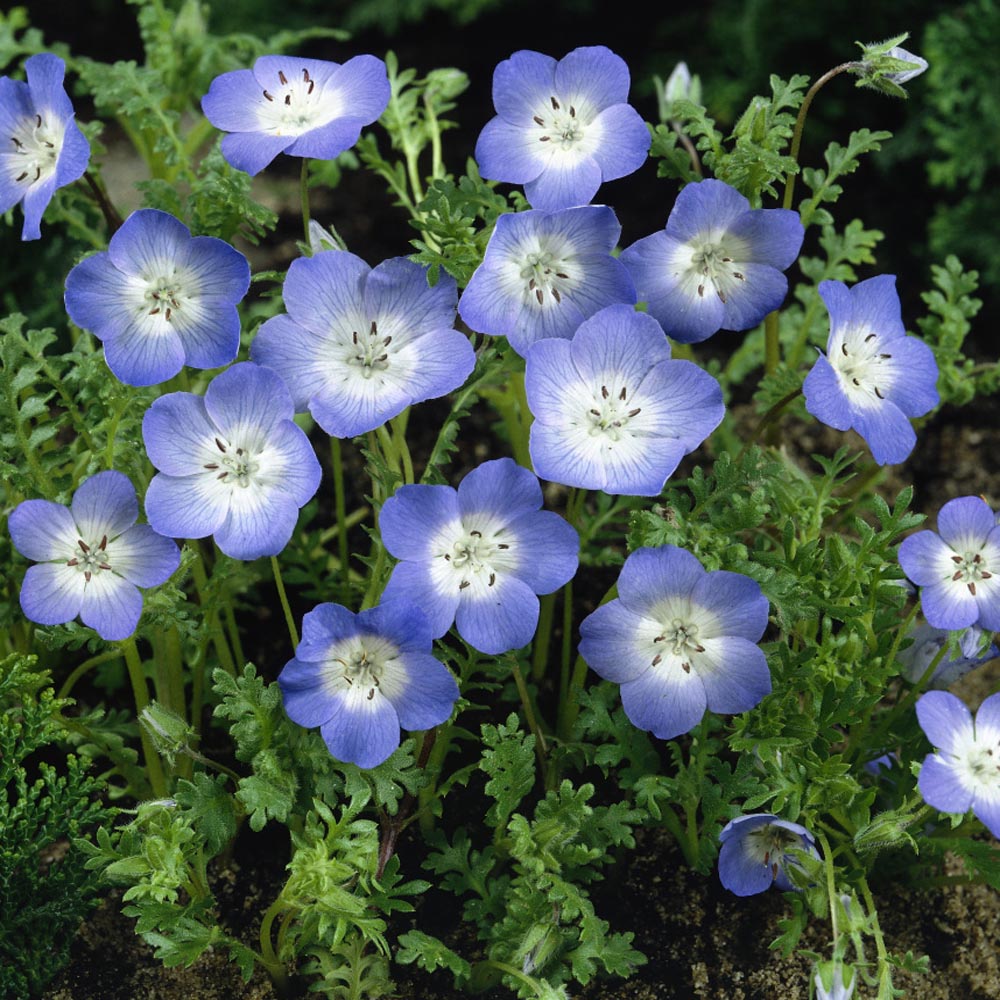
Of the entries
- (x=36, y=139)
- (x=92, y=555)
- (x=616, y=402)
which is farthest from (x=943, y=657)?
(x=36, y=139)

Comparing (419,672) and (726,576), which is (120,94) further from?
(726,576)

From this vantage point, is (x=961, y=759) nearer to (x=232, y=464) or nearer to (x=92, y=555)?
(x=232, y=464)

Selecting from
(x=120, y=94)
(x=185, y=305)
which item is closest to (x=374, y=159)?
(x=120, y=94)

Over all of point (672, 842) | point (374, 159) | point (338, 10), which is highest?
point (374, 159)

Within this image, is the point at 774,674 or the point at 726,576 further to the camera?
the point at 774,674

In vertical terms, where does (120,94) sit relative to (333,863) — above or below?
above

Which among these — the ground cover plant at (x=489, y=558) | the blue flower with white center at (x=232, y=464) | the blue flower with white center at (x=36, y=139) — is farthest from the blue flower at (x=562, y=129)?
the blue flower with white center at (x=36, y=139)

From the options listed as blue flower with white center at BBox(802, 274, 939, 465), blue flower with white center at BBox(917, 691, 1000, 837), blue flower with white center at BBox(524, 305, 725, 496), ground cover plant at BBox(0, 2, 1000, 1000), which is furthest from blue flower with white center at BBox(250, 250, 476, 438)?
blue flower with white center at BBox(917, 691, 1000, 837)
